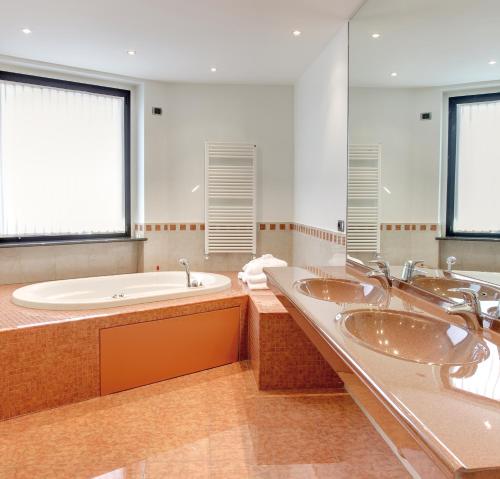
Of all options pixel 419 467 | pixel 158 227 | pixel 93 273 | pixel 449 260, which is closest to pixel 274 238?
pixel 158 227

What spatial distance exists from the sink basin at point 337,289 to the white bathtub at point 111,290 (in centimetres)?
124

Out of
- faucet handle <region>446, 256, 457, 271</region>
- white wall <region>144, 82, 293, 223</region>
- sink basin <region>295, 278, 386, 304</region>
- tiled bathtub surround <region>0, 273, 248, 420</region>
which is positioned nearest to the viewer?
faucet handle <region>446, 256, 457, 271</region>

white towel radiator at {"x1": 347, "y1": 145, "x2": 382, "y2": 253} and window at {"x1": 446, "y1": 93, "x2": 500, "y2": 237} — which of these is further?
white towel radiator at {"x1": 347, "y1": 145, "x2": 382, "y2": 253}

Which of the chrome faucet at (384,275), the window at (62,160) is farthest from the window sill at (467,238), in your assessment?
the window at (62,160)

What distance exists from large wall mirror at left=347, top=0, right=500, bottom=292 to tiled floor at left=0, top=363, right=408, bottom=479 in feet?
2.99

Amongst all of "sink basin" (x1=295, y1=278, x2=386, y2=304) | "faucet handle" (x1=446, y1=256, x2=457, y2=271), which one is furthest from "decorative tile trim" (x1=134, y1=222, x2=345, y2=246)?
"faucet handle" (x1=446, y1=256, x2=457, y2=271)

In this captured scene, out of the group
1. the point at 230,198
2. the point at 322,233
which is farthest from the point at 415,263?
the point at 230,198

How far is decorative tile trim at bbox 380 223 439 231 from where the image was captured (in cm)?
202

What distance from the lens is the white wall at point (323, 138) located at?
10.6ft

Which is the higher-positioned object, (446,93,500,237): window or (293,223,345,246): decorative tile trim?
(446,93,500,237): window

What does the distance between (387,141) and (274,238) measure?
2.25 metres

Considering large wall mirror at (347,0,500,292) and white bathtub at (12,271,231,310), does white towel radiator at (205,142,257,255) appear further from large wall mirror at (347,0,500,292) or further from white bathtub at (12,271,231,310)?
large wall mirror at (347,0,500,292)

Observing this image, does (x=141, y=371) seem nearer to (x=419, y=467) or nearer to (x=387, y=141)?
(x=387, y=141)

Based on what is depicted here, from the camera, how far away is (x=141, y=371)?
3012 millimetres
